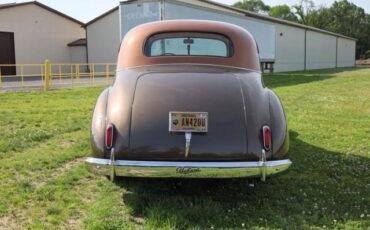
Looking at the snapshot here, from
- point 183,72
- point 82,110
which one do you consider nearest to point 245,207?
point 183,72

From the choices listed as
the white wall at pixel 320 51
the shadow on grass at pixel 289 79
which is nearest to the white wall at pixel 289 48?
the white wall at pixel 320 51

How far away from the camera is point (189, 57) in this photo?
5066 mm

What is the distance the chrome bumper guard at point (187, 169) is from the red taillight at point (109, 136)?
143 millimetres

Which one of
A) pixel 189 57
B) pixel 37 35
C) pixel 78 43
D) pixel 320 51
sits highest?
pixel 37 35

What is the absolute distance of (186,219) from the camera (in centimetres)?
400

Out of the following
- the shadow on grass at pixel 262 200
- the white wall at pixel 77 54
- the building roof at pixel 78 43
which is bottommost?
the shadow on grass at pixel 262 200

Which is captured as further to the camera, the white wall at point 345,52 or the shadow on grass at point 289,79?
the white wall at point 345,52

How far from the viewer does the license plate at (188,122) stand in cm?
407

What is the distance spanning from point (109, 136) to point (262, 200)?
1624 millimetres

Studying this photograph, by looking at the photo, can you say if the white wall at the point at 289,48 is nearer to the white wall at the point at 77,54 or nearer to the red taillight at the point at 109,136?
the white wall at the point at 77,54

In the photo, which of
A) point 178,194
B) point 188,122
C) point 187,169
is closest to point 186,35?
point 188,122

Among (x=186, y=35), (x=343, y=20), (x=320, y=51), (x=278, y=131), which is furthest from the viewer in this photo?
(x=343, y=20)

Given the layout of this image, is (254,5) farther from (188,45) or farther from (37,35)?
(188,45)

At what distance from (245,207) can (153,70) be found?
168cm
